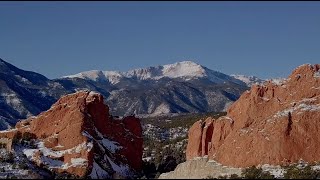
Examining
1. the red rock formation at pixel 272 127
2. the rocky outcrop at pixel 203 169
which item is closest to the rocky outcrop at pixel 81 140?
the rocky outcrop at pixel 203 169

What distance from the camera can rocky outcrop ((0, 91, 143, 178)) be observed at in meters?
170

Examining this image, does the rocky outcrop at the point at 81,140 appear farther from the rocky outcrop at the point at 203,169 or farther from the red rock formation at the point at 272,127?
the red rock formation at the point at 272,127

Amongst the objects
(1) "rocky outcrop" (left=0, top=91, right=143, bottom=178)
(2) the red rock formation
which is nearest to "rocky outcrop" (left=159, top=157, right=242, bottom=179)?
(2) the red rock formation

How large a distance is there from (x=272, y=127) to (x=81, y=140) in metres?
53.9

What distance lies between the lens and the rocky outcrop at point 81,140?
170m

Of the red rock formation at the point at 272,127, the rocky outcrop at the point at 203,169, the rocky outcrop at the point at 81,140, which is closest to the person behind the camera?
the rocky outcrop at the point at 203,169

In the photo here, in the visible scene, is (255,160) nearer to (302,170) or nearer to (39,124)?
(302,170)

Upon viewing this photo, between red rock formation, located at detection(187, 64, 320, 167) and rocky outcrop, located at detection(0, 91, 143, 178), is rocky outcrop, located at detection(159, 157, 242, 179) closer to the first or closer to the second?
red rock formation, located at detection(187, 64, 320, 167)

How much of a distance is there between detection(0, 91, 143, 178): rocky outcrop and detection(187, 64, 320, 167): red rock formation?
23.7 m

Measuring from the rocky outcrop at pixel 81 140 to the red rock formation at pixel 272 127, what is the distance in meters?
23.7

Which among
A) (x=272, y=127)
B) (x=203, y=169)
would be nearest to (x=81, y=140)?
(x=203, y=169)

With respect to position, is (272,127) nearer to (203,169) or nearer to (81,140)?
(203,169)

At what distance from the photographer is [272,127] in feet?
573

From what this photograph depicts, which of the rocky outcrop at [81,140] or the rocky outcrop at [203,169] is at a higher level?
the rocky outcrop at [81,140]
